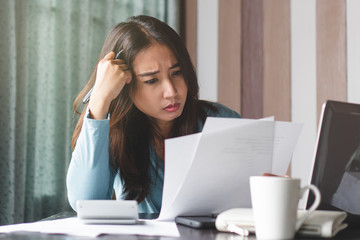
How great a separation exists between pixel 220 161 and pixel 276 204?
0.19 m

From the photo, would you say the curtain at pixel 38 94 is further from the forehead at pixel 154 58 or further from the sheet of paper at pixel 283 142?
the sheet of paper at pixel 283 142

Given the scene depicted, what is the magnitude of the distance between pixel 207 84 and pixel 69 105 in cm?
106

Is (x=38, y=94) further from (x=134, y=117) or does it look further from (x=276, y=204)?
(x=276, y=204)

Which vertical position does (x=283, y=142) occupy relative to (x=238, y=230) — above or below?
above

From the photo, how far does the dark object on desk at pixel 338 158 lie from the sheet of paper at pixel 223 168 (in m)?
0.10

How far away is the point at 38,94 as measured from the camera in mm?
2537

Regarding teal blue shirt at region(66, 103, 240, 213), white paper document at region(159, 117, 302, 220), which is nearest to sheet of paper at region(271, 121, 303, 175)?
white paper document at region(159, 117, 302, 220)

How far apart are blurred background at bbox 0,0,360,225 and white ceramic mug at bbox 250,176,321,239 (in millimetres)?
1915

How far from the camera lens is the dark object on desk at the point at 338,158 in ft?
2.44

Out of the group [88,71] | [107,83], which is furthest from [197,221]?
[88,71]

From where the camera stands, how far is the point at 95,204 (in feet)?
2.70

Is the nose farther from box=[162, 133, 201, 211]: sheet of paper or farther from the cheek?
box=[162, 133, 201, 211]: sheet of paper

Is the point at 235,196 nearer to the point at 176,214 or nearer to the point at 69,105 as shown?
the point at 176,214

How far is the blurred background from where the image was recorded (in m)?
2.38
